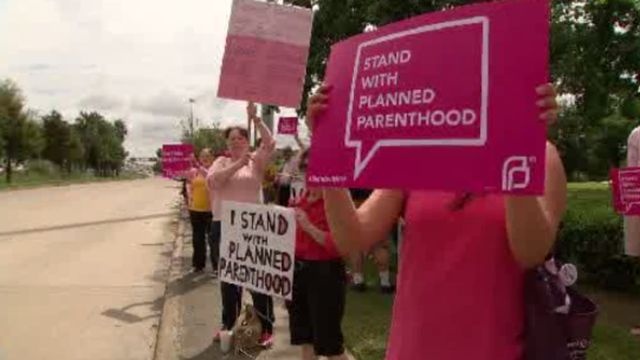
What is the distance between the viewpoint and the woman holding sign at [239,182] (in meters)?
7.13

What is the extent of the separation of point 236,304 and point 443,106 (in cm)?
522

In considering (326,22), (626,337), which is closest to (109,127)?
(326,22)

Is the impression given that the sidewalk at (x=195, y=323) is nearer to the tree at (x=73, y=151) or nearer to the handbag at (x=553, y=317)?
the handbag at (x=553, y=317)

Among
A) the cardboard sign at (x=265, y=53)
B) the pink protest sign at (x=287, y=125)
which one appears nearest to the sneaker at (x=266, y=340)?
the cardboard sign at (x=265, y=53)

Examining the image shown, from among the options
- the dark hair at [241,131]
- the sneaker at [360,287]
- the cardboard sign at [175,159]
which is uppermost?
the dark hair at [241,131]

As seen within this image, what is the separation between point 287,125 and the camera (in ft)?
49.9

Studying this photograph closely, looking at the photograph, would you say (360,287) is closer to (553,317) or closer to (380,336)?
(380,336)

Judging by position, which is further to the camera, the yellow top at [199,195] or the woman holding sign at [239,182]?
the yellow top at [199,195]

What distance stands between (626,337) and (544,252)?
18.1 ft

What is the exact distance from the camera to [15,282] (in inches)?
452

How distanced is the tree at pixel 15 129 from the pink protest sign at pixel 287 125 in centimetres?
4998

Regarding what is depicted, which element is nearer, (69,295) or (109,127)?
(69,295)

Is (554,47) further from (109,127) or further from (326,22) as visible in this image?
(109,127)

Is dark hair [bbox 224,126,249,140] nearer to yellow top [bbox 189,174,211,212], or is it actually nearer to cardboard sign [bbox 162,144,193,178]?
yellow top [bbox 189,174,211,212]
